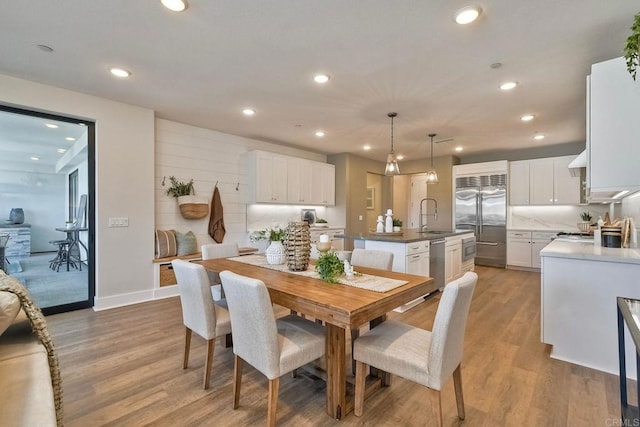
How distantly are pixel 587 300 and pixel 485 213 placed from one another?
4.44 meters

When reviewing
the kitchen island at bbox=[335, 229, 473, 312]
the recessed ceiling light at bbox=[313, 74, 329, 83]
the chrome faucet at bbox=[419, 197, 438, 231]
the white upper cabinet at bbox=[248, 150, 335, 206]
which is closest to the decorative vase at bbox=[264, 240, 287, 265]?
the kitchen island at bbox=[335, 229, 473, 312]

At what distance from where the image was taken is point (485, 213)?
6531mm

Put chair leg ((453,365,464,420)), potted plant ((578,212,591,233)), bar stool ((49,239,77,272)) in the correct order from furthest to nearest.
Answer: potted plant ((578,212,591,233)), bar stool ((49,239,77,272)), chair leg ((453,365,464,420))

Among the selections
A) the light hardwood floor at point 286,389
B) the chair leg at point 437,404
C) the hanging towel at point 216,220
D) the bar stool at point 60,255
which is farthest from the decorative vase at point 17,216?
the chair leg at point 437,404

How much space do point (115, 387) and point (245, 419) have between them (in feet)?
3.42

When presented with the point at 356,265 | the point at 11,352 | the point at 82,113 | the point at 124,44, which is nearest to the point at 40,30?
the point at 124,44

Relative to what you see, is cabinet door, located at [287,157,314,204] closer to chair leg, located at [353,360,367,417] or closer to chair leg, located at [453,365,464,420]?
chair leg, located at [353,360,367,417]

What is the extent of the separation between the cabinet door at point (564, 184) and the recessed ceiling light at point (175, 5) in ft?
22.4

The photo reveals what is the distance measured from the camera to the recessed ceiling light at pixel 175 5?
1979mm

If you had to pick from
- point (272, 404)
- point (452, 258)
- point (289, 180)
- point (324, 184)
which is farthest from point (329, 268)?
point (324, 184)

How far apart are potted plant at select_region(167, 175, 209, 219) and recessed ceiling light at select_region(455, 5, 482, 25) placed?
4.01 metres

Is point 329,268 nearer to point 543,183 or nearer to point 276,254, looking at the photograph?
point 276,254

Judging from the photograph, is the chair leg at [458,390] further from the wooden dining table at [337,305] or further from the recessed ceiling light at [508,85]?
the recessed ceiling light at [508,85]

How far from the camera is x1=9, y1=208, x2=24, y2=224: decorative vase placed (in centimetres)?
332
